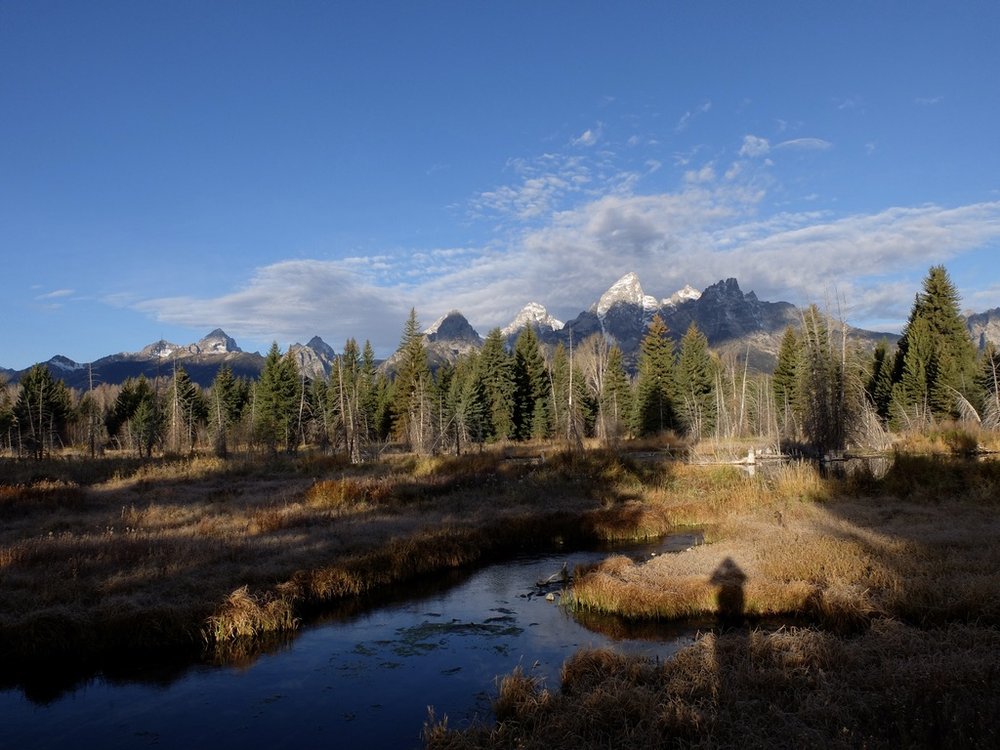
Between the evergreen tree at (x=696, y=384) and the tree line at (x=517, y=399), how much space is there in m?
0.14

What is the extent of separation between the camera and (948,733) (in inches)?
233

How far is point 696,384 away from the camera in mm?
65000

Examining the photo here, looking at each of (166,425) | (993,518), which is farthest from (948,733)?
(166,425)

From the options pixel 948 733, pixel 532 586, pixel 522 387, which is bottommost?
pixel 532 586

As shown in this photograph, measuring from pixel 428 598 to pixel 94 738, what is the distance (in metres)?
7.12

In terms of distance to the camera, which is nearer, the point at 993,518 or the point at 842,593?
the point at 842,593

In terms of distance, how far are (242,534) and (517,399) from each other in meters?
49.8

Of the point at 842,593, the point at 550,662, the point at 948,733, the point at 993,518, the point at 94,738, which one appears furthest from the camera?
the point at 993,518

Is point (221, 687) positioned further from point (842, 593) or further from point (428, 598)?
point (842, 593)

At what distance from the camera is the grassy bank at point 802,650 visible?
21.6 feet

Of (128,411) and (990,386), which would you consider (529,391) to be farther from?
(128,411)

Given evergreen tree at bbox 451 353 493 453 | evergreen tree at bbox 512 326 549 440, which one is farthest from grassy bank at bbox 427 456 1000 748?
evergreen tree at bbox 512 326 549 440

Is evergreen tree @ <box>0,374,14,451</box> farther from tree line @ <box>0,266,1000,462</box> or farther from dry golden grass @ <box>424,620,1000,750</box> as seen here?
dry golden grass @ <box>424,620,1000,750</box>

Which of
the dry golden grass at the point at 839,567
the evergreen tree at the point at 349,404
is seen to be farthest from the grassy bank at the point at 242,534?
the evergreen tree at the point at 349,404
